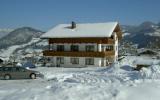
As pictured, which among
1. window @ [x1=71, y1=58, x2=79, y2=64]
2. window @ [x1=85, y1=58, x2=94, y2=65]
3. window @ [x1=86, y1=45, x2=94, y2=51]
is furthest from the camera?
window @ [x1=71, y1=58, x2=79, y2=64]

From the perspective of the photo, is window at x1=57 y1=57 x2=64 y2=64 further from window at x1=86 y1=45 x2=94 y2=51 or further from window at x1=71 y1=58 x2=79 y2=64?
window at x1=86 y1=45 x2=94 y2=51

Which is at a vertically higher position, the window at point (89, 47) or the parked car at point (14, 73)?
the window at point (89, 47)

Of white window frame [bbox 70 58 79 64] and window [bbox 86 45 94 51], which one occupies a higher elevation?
window [bbox 86 45 94 51]

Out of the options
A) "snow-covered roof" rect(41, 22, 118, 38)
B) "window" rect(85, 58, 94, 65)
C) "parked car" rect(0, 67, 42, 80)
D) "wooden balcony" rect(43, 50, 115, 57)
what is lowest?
"parked car" rect(0, 67, 42, 80)

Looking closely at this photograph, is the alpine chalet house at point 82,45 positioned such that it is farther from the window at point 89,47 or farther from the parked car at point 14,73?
the parked car at point 14,73

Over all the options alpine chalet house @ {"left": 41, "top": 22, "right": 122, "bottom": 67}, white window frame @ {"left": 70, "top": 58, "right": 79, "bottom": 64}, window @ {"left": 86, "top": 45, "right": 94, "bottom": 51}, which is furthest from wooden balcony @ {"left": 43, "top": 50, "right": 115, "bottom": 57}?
window @ {"left": 86, "top": 45, "right": 94, "bottom": 51}

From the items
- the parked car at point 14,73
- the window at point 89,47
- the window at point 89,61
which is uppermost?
the window at point 89,47

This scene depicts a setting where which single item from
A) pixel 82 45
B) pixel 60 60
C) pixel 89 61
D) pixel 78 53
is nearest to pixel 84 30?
pixel 82 45

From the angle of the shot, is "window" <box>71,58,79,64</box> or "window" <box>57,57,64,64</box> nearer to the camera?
"window" <box>71,58,79,64</box>

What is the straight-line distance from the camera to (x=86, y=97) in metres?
17.8

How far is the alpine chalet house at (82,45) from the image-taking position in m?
60.7

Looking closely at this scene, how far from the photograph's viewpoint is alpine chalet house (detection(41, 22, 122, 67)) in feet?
199

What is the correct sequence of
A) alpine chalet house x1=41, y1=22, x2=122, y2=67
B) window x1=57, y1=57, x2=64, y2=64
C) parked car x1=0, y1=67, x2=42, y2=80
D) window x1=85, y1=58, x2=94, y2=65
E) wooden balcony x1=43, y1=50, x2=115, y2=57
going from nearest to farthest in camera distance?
parked car x1=0, y1=67, x2=42, y2=80 < wooden balcony x1=43, y1=50, x2=115, y2=57 < alpine chalet house x1=41, y1=22, x2=122, y2=67 < window x1=85, y1=58, x2=94, y2=65 < window x1=57, y1=57, x2=64, y2=64

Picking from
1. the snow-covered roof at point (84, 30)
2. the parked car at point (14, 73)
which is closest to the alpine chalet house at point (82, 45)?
the snow-covered roof at point (84, 30)
